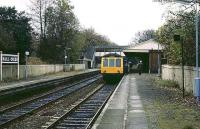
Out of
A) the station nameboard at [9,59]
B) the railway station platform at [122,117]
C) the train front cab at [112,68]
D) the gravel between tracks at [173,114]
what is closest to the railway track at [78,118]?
the railway station platform at [122,117]

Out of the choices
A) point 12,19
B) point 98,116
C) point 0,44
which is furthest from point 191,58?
point 12,19

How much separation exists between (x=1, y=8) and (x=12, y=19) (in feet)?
7.08

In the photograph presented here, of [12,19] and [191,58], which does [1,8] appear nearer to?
[12,19]

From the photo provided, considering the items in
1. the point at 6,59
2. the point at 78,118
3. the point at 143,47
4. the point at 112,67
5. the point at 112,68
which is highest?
the point at 143,47

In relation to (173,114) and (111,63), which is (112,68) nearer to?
(111,63)

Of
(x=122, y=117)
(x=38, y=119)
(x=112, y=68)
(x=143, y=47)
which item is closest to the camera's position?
(x=122, y=117)

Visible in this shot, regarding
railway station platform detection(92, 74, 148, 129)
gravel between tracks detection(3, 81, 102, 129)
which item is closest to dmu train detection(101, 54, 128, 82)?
gravel between tracks detection(3, 81, 102, 129)

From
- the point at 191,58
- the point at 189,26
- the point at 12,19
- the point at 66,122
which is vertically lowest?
the point at 66,122

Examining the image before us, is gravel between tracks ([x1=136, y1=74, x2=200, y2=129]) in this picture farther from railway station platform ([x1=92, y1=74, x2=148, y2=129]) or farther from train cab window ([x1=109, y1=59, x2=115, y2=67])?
train cab window ([x1=109, y1=59, x2=115, y2=67])

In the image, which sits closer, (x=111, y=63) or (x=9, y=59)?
(x=9, y=59)

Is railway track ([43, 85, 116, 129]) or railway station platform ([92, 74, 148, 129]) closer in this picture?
railway station platform ([92, 74, 148, 129])

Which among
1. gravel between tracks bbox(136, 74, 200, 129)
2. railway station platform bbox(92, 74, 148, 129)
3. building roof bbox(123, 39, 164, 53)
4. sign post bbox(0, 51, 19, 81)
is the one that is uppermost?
building roof bbox(123, 39, 164, 53)

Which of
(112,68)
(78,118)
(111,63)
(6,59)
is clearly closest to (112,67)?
(112,68)

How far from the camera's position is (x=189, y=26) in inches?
1124
